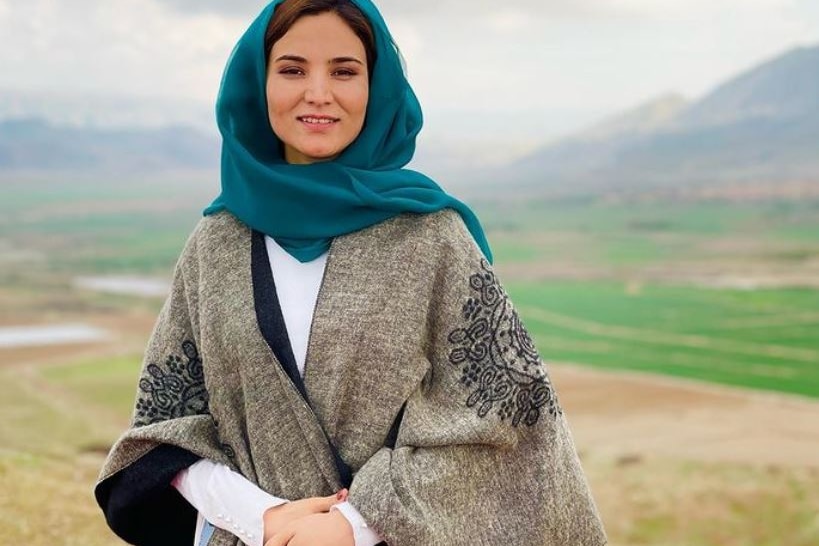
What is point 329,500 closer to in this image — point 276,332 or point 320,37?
point 276,332

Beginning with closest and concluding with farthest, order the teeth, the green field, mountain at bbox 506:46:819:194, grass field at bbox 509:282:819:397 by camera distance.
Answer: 1. the teeth
2. grass field at bbox 509:282:819:397
3. the green field
4. mountain at bbox 506:46:819:194

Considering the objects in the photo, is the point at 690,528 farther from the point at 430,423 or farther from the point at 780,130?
the point at 780,130

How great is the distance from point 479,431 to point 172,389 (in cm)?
→ 43

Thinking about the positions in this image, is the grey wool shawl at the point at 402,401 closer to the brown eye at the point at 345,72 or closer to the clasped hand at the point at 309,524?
the clasped hand at the point at 309,524

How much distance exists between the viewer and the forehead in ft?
4.41

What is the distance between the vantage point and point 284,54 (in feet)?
4.43

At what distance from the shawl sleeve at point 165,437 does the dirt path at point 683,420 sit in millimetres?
8117

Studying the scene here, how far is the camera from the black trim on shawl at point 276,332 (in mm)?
1339

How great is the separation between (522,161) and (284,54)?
81.9 metres

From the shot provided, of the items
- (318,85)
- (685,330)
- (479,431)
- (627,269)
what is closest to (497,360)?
(479,431)

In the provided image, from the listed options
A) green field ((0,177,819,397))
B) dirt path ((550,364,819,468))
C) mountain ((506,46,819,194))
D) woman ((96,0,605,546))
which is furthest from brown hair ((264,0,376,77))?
mountain ((506,46,819,194))

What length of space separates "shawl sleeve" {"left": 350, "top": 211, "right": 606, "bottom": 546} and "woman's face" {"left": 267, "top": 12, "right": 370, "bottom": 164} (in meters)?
0.19

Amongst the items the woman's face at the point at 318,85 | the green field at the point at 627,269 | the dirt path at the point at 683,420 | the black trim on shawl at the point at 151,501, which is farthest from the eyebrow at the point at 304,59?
the green field at the point at 627,269

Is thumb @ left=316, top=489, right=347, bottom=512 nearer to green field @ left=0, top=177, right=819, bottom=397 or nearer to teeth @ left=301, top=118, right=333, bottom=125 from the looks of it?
teeth @ left=301, top=118, right=333, bottom=125
